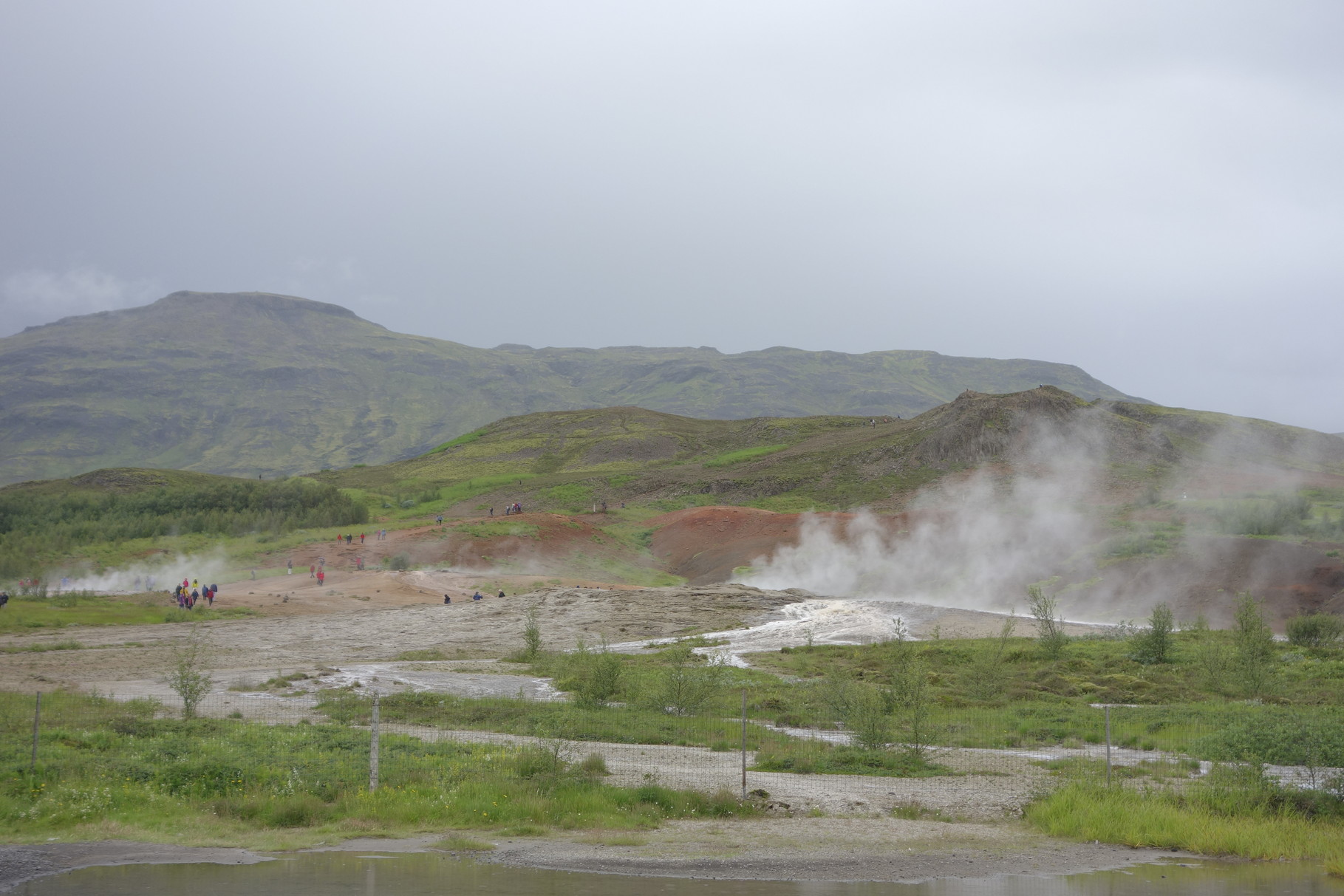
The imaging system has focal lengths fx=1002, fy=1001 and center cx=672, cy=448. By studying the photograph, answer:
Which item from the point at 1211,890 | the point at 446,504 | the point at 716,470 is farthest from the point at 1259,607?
the point at 446,504

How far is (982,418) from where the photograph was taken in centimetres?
9388

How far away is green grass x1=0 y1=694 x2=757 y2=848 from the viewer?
14758mm

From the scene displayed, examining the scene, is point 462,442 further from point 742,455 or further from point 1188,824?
point 1188,824

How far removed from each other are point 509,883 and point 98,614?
130 feet

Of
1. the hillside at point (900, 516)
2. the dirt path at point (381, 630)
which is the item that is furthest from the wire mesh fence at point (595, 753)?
the hillside at point (900, 516)

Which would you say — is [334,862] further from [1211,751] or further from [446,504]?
[446,504]

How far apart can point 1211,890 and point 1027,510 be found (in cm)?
6154

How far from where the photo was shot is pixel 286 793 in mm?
15781

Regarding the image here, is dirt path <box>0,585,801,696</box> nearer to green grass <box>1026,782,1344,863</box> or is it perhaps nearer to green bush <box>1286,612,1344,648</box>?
green bush <box>1286,612,1344,648</box>

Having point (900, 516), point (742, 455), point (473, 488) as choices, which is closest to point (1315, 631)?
point (900, 516)

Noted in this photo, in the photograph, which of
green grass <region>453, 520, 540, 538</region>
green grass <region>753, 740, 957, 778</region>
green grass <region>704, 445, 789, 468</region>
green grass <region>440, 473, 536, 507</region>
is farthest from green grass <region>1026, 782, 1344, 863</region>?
green grass <region>704, 445, 789, 468</region>

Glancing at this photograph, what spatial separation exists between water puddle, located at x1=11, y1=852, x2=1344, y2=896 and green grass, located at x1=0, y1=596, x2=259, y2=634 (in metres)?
33.5

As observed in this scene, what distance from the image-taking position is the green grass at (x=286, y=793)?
14758mm

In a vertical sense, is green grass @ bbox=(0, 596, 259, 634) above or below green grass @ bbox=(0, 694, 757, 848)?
below
